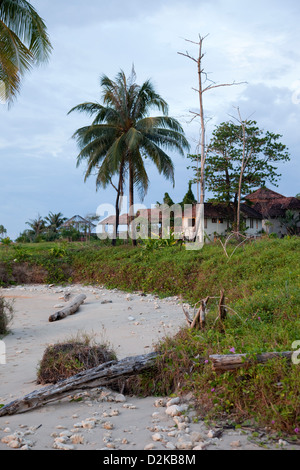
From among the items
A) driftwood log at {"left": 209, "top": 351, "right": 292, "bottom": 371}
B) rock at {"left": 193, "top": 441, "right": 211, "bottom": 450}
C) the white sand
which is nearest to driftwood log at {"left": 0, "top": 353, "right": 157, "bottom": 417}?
the white sand

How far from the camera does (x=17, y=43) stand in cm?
1267

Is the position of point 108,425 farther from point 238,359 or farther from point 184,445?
point 238,359

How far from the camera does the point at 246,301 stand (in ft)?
24.2

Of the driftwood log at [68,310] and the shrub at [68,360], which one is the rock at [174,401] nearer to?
the shrub at [68,360]

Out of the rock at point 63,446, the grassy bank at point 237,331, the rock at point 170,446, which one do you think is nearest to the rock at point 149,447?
the rock at point 170,446

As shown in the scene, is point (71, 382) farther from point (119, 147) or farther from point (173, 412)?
point (119, 147)

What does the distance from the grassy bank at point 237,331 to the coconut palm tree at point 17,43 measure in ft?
24.3

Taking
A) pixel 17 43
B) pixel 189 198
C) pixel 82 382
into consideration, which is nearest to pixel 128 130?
pixel 17 43

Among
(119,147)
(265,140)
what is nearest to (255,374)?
(119,147)

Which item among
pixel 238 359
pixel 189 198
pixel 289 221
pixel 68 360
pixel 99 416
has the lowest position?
pixel 99 416

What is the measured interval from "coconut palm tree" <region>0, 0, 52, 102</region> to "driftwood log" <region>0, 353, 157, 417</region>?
32.5 feet

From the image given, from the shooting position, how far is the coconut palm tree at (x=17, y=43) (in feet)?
40.7

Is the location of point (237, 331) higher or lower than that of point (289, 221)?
lower

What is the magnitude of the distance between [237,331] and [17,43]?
35.9ft
